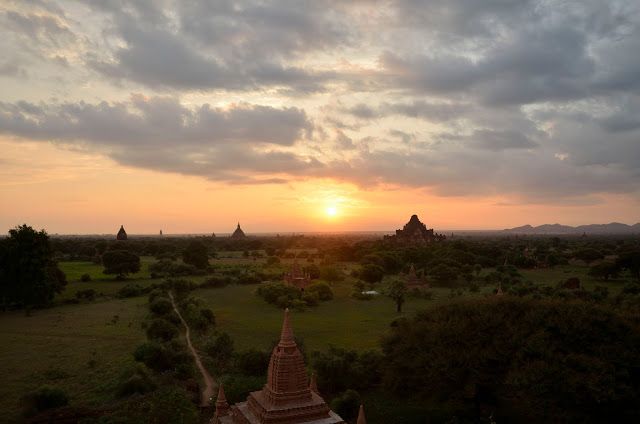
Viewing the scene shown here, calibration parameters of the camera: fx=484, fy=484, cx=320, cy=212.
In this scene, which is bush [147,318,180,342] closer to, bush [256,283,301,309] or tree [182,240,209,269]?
bush [256,283,301,309]

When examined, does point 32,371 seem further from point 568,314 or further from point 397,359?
point 568,314

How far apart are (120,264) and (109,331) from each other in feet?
106

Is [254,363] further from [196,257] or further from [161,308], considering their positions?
[196,257]

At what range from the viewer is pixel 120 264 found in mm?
67125

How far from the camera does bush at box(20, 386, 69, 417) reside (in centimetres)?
2150

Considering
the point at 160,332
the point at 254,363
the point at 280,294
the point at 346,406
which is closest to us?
the point at 346,406

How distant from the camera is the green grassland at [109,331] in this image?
25969 mm

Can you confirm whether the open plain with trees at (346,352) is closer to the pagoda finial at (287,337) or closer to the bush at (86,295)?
the bush at (86,295)

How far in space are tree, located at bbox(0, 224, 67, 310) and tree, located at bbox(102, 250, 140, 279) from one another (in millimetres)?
16934

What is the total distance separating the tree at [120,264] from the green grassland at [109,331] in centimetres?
709

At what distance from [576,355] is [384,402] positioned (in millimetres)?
8776

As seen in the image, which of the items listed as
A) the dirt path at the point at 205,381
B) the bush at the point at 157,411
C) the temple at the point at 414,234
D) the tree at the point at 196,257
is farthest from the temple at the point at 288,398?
the temple at the point at 414,234

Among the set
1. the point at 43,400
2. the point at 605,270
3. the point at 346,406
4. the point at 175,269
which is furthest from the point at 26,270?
the point at 605,270

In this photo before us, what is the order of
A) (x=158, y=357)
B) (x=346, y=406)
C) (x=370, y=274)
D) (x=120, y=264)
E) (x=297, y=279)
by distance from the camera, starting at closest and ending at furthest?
1. (x=346, y=406)
2. (x=158, y=357)
3. (x=297, y=279)
4. (x=370, y=274)
5. (x=120, y=264)
